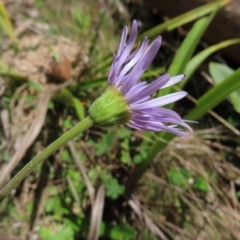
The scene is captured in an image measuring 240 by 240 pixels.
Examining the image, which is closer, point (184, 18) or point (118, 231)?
point (118, 231)

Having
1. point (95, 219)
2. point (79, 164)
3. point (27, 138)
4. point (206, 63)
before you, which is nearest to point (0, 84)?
point (27, 138)

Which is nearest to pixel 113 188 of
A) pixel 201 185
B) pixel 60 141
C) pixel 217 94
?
pixel 201 185

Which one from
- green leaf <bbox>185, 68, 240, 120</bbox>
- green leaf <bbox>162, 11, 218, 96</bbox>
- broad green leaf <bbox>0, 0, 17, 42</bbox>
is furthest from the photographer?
broad green leaf <bbox>0, 0, 17, 42</bbox>

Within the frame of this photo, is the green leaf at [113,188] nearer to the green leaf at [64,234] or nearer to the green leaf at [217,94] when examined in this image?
the green leaf at [64,234]

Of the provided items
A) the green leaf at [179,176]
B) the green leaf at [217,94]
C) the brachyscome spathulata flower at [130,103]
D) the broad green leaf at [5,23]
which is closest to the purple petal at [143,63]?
the brachyscome spathulata flower at [130,103]

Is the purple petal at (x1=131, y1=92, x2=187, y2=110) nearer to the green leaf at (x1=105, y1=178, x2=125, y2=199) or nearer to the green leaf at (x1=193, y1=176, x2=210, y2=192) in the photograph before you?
the green leaf at (x1=105, y1=178, x2=125, y2=199)

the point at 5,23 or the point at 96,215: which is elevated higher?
the point at 5,23

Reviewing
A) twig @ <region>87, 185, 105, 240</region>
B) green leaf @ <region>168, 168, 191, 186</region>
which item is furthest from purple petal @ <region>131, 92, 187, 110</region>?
green leaf @ <region>168, 168, 191, 186</region>

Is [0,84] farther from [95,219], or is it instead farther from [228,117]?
[228,117]

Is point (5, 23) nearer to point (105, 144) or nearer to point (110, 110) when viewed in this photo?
point (105, 144)

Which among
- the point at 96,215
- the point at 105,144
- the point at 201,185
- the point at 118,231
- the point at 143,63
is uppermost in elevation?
the point at 143,63

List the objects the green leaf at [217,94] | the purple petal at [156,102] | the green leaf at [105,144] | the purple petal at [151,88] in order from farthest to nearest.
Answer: the green leaf at [105,144] < the green leaf at [217,94] < the purple petal at [156,102] < the purple petal at [151,88]
